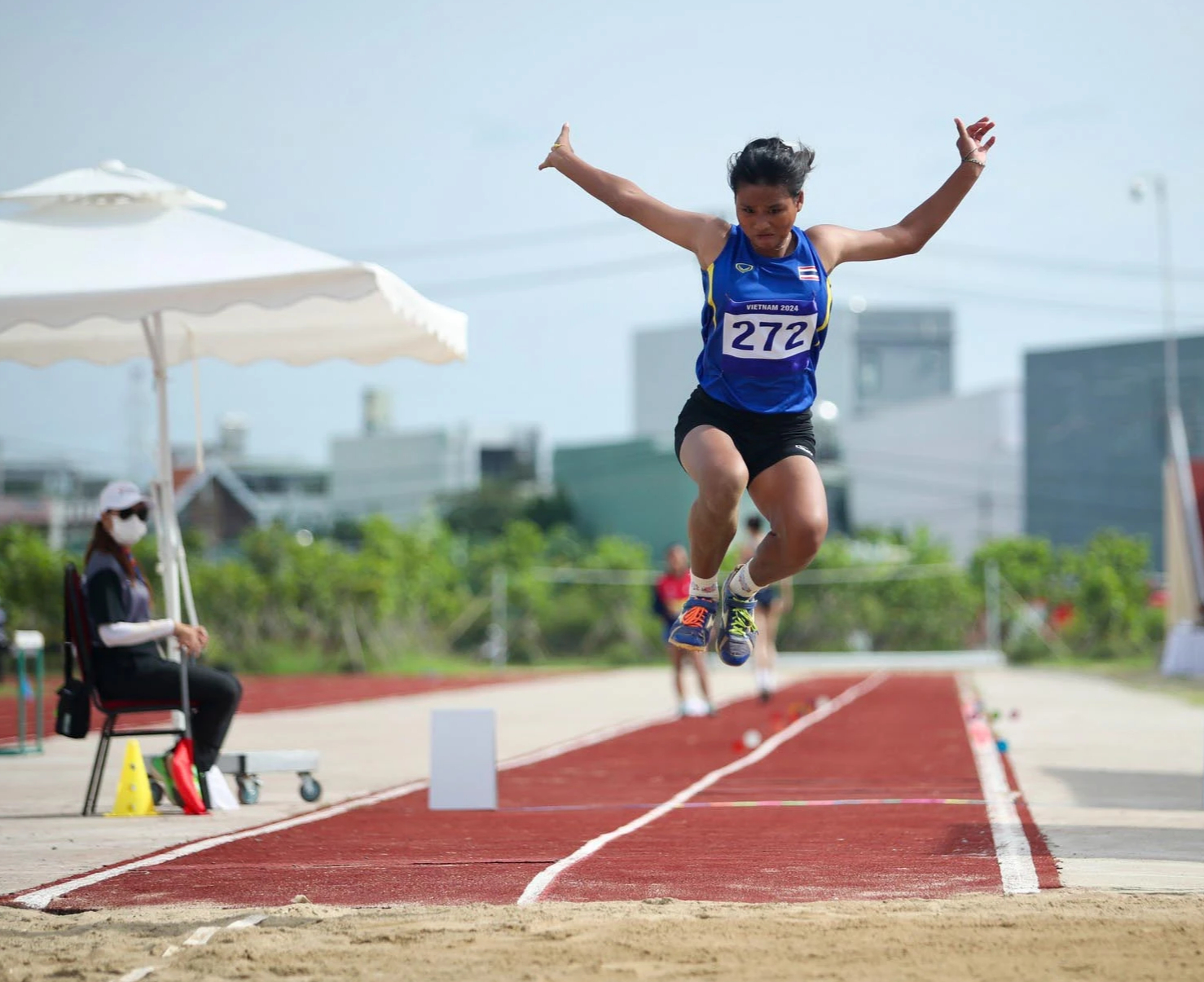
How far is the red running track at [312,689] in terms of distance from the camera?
18688mm

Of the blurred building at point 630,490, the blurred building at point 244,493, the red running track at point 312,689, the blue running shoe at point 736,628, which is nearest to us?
the blue running shoe at point 736,628

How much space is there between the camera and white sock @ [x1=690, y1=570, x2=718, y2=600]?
6832 mm

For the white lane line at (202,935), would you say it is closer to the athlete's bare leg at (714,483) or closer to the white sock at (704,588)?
the athlete's bare leg at (714,483)

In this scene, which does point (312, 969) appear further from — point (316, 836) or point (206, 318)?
point (206, 318)

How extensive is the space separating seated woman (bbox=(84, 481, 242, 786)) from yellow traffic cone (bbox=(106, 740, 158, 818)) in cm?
31

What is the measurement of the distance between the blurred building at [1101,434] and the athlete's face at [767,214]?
5174 cm

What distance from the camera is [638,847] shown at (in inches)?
270

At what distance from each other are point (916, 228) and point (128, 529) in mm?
4543

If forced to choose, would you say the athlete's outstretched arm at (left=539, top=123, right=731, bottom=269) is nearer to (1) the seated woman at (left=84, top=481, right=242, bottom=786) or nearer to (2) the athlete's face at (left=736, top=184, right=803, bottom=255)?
(2) the athlete's face at (left=736, top=184, right=803, bottom=255)

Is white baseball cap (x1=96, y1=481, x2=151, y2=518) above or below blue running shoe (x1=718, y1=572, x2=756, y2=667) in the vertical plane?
above

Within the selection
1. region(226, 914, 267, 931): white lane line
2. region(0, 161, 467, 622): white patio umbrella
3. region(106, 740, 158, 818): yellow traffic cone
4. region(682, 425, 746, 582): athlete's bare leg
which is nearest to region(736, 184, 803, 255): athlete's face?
region(682, 425, 746, 582): athlete's bare leg

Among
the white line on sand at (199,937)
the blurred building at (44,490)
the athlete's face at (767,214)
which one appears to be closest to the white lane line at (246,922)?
the white line on sand at (199,937)

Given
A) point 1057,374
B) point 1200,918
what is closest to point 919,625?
point 1057,374

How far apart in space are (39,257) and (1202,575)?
25647mm
